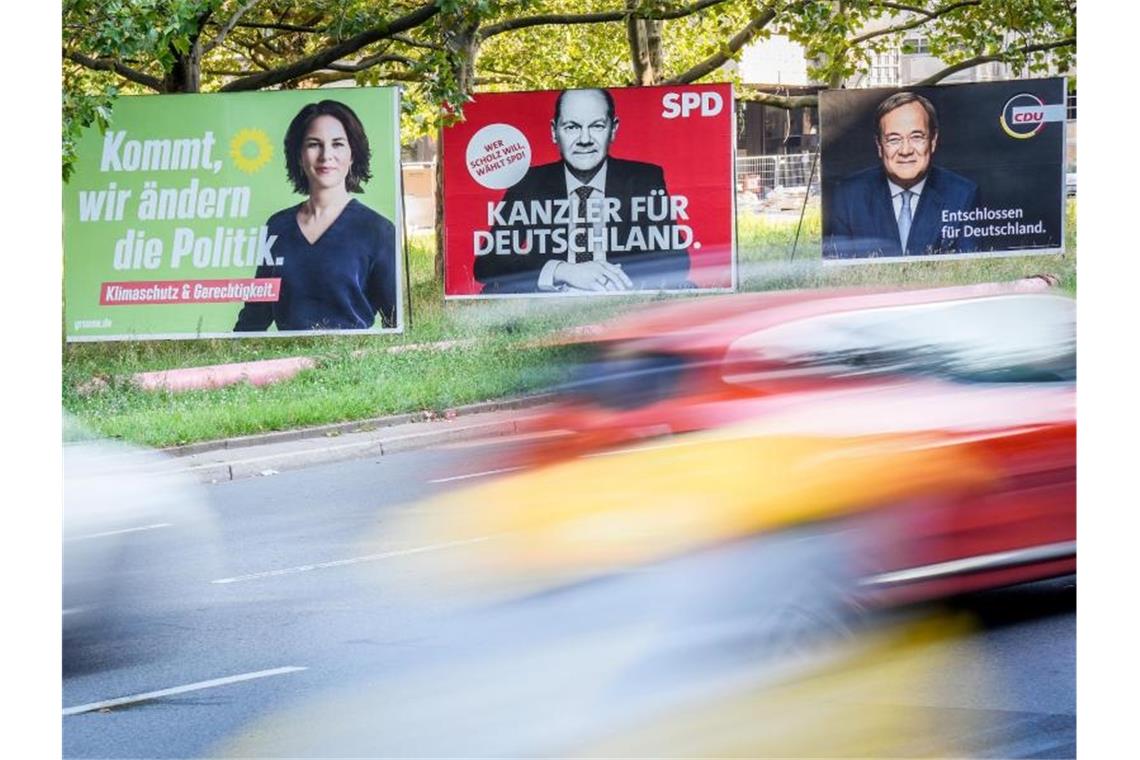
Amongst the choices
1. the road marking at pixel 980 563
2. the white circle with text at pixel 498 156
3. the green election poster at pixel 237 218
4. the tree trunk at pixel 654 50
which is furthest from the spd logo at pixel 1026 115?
the road marking at pixel 980 563

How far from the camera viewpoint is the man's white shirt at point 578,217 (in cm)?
1485

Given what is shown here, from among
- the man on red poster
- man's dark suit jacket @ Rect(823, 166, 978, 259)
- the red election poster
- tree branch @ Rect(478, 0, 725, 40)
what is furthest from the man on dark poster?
tree branch @ Rect(478, 0, 725, 40)

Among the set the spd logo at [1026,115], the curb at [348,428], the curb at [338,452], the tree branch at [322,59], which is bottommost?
the curb at [338,452]

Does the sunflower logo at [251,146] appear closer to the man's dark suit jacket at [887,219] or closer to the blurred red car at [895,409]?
the man's dark suit jacket at [887,219]

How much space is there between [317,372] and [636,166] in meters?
3.65

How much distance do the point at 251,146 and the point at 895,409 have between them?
31.3ft

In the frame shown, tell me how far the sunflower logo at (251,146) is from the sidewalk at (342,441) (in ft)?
10.8

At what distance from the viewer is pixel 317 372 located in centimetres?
1380

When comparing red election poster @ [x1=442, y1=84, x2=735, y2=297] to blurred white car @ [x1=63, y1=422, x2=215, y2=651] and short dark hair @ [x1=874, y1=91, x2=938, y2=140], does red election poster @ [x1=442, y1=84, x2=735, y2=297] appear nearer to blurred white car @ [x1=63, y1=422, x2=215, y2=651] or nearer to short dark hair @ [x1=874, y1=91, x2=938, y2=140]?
short dark hair @ [x1=874, y1=91, x2=938, y2=140]

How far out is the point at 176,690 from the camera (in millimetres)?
5953

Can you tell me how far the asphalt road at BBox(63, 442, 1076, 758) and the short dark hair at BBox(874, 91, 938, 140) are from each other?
986 centimetres

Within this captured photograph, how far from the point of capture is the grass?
12.0 metres
